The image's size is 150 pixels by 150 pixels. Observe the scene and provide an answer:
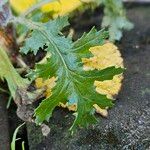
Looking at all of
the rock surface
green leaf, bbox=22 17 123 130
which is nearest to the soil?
the rock surface

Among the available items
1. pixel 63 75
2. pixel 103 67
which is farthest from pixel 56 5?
pixel 63 75

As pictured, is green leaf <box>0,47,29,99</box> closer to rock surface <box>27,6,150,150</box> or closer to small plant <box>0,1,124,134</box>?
small plant <box>0,1,124,134</box>

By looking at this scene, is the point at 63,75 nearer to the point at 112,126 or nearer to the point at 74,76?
the point at 74,76

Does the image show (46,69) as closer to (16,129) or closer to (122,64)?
(16,129)

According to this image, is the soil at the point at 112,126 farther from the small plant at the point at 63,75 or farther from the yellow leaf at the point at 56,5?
the yellow leaf at the point at 56,5

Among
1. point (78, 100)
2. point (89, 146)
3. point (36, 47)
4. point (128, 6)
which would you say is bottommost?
point (128, 6)

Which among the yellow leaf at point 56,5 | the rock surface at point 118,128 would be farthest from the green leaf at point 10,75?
the yellow leaf at point 56,5

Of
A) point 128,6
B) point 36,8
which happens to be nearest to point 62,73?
point 36,8
